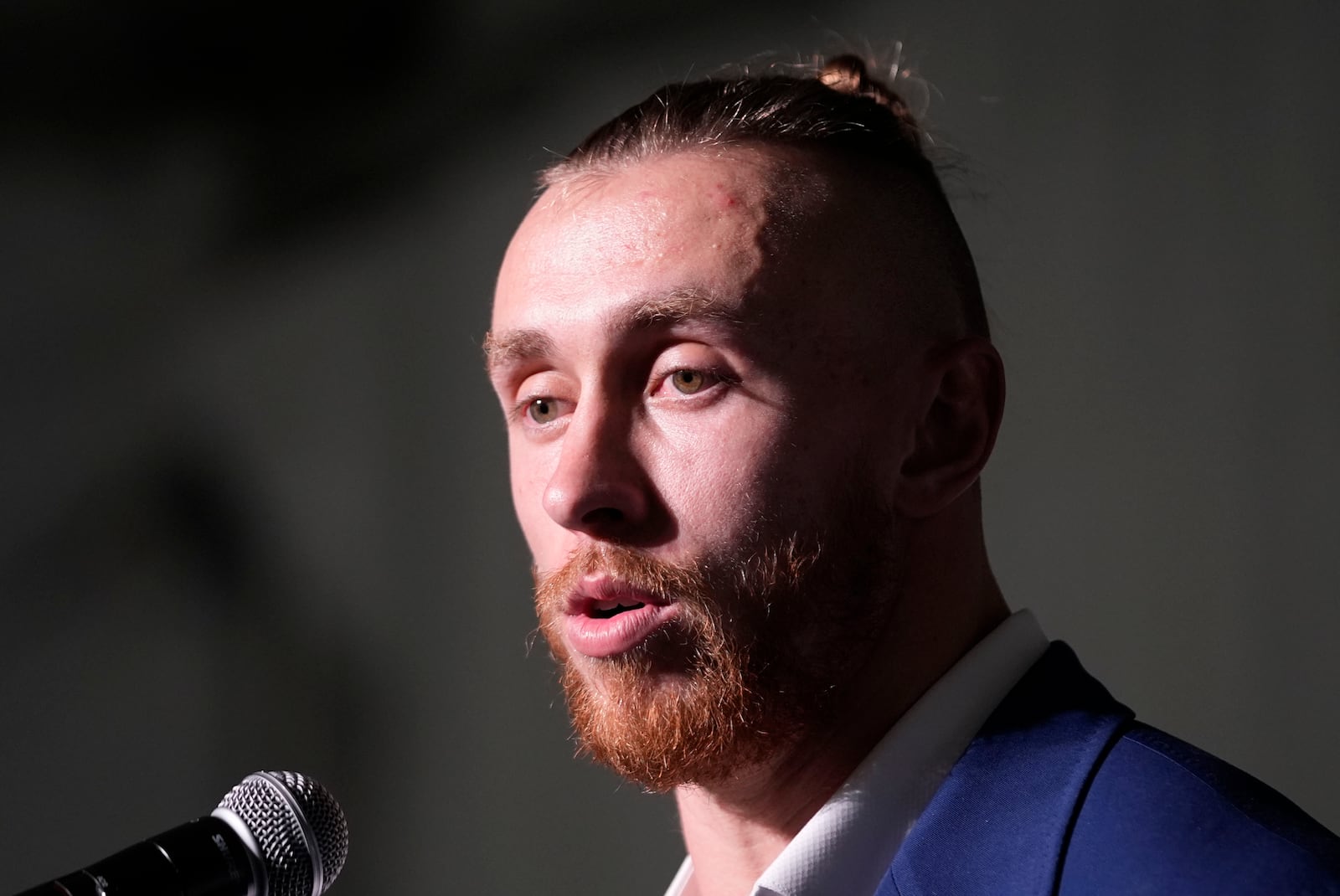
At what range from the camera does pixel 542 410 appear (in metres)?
1.36

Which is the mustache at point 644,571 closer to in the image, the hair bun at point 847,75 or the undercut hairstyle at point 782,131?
the undercut hairstyle at point 782,131

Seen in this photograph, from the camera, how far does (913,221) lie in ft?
4.42

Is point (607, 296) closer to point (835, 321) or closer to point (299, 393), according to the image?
point (835, 321)

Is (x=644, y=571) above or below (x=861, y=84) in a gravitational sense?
below

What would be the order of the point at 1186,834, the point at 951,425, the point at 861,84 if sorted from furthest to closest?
1. the point at 861,84
2. the point at 951,425
3. the point at 1186,834

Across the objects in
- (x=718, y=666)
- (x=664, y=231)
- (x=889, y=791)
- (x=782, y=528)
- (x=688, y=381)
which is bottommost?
(x=889, y=791)

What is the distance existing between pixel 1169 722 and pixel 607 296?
4.49 ft

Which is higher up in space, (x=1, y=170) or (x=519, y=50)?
(x=519, y=50)

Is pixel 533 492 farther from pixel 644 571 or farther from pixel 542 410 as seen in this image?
pixel 644 571

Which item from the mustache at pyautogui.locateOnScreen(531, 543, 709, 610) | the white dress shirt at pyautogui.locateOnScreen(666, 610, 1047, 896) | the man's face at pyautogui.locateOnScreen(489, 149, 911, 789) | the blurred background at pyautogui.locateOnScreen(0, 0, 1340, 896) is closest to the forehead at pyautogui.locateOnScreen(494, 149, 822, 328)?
the man's face at pyautogui.locateOnScreen(489, 149, 911, 789)

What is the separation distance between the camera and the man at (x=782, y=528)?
1194mm

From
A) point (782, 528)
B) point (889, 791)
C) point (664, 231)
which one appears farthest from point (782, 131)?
point (889, 791)

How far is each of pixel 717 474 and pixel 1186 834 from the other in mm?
480

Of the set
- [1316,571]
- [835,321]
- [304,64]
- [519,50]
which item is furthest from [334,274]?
[1316,571]
